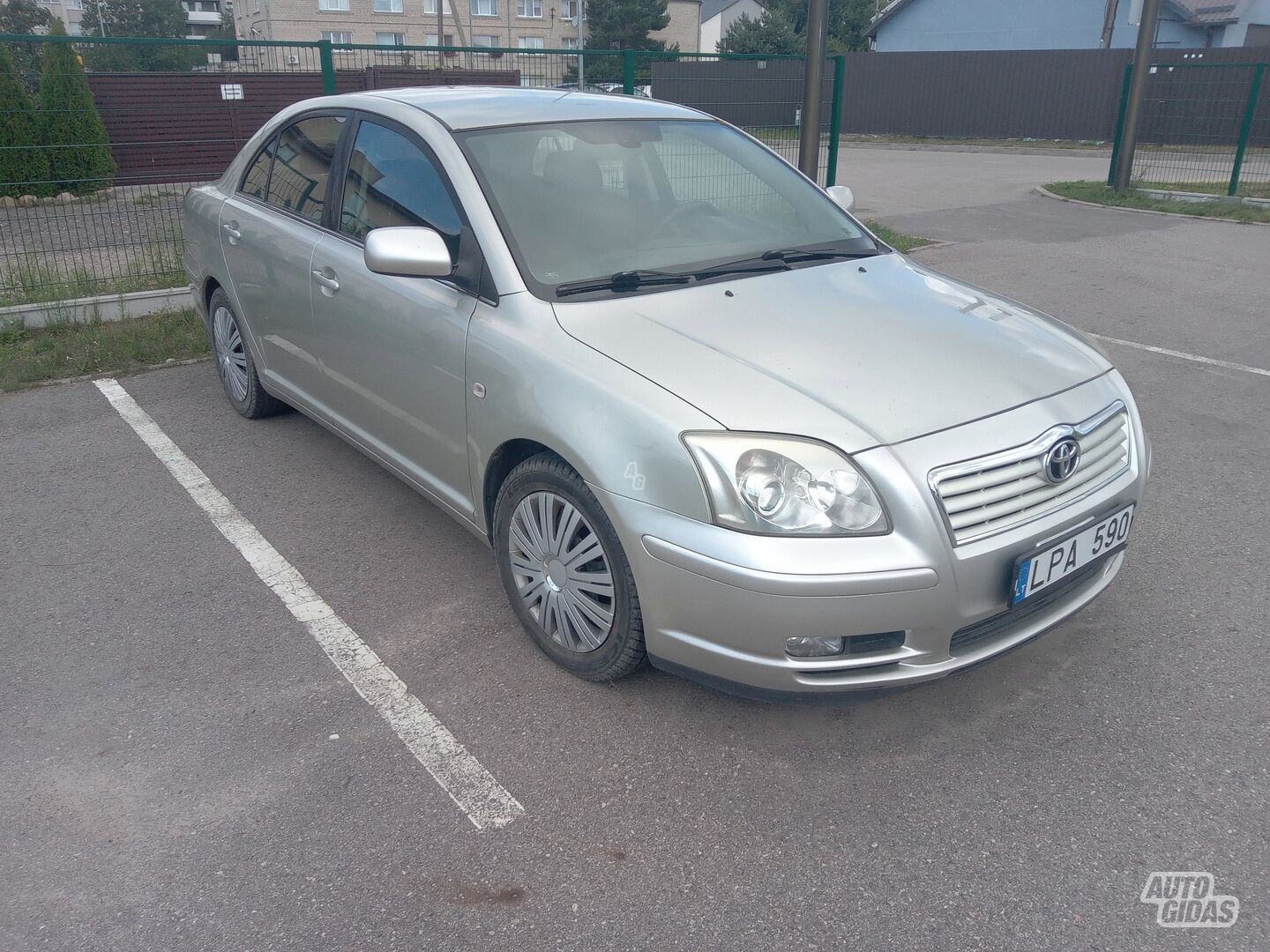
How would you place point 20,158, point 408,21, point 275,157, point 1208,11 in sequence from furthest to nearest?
1. point 408,21
2. point 1208,11
3. point 20,158
4. point 275,157

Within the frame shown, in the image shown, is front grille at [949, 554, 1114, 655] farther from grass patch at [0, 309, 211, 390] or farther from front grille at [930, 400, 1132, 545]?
grass patch at [0, 309, 211, 390]

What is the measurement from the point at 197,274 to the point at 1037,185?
1429 centimetres

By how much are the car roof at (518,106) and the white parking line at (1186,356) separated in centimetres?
347

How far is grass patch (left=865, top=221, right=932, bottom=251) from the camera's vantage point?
33.9 feet

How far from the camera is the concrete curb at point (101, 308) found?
707 cm

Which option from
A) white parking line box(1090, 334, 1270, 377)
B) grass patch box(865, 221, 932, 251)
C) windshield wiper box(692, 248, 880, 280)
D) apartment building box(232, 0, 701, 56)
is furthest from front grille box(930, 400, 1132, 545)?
apartment building box(232, 0, 701, 56)

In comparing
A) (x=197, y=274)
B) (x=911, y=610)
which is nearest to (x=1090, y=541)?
(x=911, y=610)

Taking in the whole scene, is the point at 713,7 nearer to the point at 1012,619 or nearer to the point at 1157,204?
the point at 1157,204

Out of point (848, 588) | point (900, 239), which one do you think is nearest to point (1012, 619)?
point (848, 588)

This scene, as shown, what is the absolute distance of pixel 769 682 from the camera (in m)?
2.63

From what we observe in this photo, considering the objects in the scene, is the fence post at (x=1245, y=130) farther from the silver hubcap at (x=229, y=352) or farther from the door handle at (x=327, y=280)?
the door handle at (x=327, y=280)

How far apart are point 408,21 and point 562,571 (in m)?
63.8

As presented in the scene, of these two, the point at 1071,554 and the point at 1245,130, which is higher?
the point at 1245,130

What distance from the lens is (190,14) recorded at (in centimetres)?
9012
